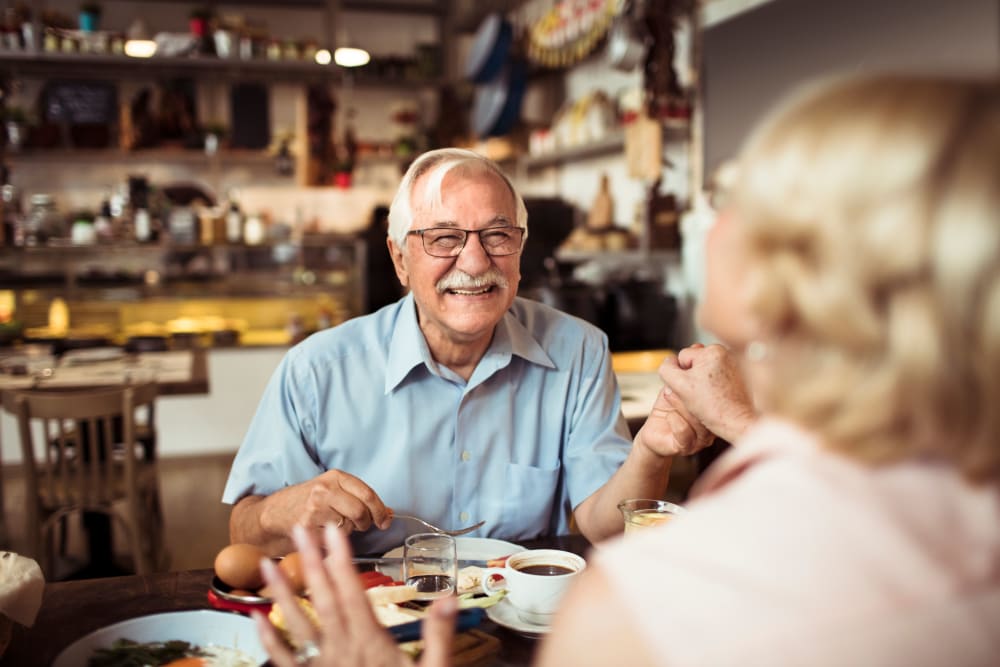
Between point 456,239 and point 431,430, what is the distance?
41 centimetres

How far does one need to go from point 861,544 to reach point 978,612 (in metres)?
0.09

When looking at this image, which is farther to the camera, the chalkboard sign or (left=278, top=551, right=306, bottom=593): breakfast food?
the chalkboard sign

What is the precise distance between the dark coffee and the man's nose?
25.9 inches

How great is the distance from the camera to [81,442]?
3.55 meters

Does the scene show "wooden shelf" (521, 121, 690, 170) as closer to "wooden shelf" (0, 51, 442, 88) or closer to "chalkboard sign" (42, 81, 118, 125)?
"wooden shelf" (0, 51, 442, 88)

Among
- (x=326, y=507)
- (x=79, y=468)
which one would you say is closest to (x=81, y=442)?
(x=79, y=468)

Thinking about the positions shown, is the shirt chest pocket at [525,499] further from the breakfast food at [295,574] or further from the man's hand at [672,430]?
the breakfast food at [295,574]

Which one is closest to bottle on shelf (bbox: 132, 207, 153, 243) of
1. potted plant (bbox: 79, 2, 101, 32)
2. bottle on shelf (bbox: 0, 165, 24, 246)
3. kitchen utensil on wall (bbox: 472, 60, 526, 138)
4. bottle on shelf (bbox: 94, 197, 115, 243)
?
bottle on shelf (bbox: 94, 197, 115, 243)

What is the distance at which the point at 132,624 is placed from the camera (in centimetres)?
119

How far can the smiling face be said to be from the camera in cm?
177

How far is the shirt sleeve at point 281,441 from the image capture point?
1.72 m

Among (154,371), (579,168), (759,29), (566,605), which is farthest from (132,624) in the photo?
(579,168)

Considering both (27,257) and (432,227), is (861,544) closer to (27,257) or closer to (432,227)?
(432,227)

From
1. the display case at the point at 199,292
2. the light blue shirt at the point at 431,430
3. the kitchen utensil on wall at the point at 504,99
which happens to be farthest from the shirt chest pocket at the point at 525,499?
the kitchen utensil on wall at the point at 504,99
